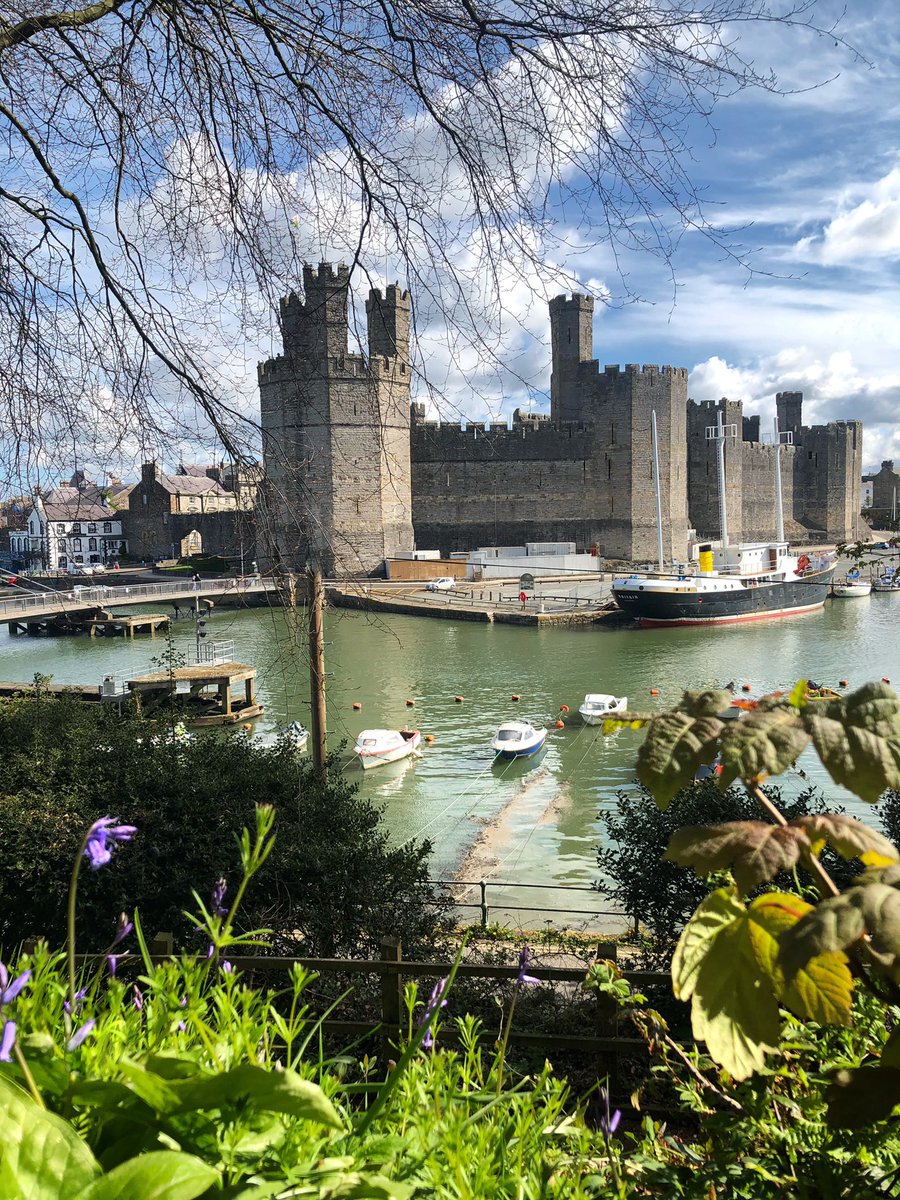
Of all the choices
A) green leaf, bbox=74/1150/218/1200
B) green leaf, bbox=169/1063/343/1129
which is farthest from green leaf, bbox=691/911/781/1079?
green leaf, bbox=74/1150/218/1200

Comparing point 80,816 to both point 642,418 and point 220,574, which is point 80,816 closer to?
point 220,574

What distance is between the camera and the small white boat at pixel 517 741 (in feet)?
49.6

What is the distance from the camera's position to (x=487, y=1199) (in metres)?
1.32

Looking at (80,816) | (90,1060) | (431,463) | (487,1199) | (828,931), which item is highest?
(431,463)

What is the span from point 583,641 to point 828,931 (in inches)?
1074

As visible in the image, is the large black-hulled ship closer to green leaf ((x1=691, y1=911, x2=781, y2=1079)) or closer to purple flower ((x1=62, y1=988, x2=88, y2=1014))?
green leaf ((x1=691, y1=911, x2=781, y2=1079))

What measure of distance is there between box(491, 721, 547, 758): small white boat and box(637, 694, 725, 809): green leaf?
13.9 metres

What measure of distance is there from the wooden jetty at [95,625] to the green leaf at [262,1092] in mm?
33778

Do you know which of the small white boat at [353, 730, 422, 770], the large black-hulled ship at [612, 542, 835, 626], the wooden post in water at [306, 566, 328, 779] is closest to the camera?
the wooden post in water at [306, 566, 328, 779]

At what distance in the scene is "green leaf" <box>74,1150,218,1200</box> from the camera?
1.00m

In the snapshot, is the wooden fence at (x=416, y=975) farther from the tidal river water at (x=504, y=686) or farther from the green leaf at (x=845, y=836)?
the green leaf at (x=845, y=836)

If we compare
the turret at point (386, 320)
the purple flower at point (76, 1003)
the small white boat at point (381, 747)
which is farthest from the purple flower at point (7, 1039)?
the small white boat at point (381, 747)

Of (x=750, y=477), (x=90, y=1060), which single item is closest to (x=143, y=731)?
(x=90, y=1060)

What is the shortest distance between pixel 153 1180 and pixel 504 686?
20.5m
